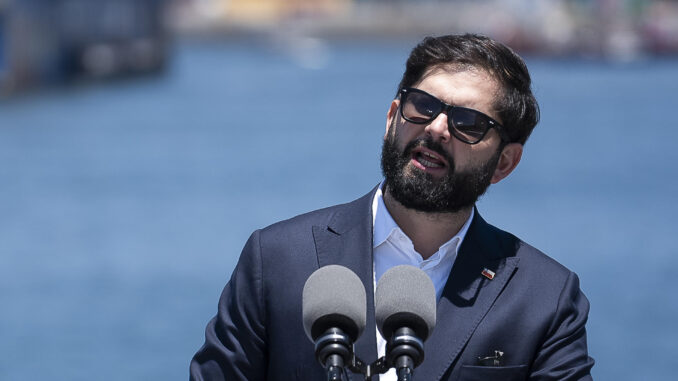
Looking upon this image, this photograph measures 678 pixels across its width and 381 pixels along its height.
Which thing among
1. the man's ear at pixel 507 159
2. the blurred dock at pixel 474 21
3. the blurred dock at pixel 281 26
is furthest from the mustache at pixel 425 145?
the blurred dock at pixel 474 21

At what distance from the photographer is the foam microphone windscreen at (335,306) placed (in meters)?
2.65

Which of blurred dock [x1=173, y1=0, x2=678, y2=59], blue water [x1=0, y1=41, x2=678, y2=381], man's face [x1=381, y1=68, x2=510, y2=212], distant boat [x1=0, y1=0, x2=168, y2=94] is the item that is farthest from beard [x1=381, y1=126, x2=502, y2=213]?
blurred dock [x1=173, y1=0, x2=678, y2=59]

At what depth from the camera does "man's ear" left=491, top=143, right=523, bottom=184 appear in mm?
3480

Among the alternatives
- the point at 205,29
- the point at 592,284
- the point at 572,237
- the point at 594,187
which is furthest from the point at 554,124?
the point at 205,29

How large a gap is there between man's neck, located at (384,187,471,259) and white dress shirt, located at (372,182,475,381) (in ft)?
0.07

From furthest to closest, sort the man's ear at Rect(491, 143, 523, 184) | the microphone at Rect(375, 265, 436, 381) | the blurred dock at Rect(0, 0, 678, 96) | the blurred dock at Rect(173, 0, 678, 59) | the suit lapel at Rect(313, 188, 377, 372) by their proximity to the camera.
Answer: the blurred dock at Rect(173, 0, 678, 59), the blurred dock at Rect(0, 0, 678, 96), the man's ear at Rect(491, 143, 523, 184), the suit lapel at Rect(313, 188, 377, 372), the microphone at Rect(375, 265, 436, 381)

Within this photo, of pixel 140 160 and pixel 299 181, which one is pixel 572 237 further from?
pixel 140 160

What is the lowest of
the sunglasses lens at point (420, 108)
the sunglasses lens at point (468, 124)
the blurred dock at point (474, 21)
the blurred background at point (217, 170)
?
the blurred dock at point (474, 21)

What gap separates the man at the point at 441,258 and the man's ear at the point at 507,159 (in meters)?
0.02

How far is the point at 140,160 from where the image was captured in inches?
1640

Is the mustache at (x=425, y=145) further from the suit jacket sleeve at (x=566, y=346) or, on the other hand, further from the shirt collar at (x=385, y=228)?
the suit jacket sleeve at (x=566, y=346)

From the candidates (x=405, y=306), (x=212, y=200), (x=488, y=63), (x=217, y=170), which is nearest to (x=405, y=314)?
(x=405, y=306)

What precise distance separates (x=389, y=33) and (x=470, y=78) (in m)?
99.1

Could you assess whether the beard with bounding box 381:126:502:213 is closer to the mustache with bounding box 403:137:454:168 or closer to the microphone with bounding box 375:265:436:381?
the mustache with bounding box 403:137:454:168
